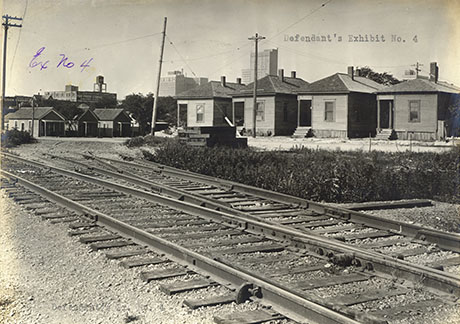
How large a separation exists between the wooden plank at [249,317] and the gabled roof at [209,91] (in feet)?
126

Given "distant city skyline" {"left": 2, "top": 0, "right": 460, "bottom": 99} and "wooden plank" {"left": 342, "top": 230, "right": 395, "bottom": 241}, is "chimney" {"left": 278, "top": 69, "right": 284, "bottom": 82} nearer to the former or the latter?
"distant city skyline" {"left": 2, "top": 0, "right": 460, "bottom": 99}

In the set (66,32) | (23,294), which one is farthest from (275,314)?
(66,32)

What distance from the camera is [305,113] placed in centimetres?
3853

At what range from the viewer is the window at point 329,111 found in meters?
34.3

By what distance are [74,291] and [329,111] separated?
103 ft

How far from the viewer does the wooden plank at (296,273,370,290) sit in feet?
15.5

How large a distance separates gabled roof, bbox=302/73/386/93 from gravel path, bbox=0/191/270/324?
29.5m

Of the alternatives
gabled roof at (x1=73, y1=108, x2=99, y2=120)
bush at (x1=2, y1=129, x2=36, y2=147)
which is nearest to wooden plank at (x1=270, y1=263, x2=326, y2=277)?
bush at (x1=2, y1=129, x2=36, y2=147)

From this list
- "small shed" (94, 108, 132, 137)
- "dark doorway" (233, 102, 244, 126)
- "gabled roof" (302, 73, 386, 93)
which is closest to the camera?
"small shed" (94, 108, 132, 137)

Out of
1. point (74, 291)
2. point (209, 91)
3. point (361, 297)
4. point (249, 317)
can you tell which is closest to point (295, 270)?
point (361, 297)

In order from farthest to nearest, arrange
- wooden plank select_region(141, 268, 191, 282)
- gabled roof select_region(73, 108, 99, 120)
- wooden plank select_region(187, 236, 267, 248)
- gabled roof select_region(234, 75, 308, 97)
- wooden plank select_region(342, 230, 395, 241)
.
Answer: gabled roof select_region(234, 75, 308, 97) < gabled roof select_region(73, 108, 99, 120) < wooden plank select_region(342, 230, 395, 241) < wooden plank select_region(187, 236, 267, 248) < wooden plank select_region(141, 268, 191, 282)

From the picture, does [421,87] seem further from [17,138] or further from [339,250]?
[339,250]

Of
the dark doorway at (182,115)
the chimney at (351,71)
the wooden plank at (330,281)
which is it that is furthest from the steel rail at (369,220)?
the dark doorway at (182,115)

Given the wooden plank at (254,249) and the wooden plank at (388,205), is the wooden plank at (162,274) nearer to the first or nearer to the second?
the wooden plank at (254,249)
